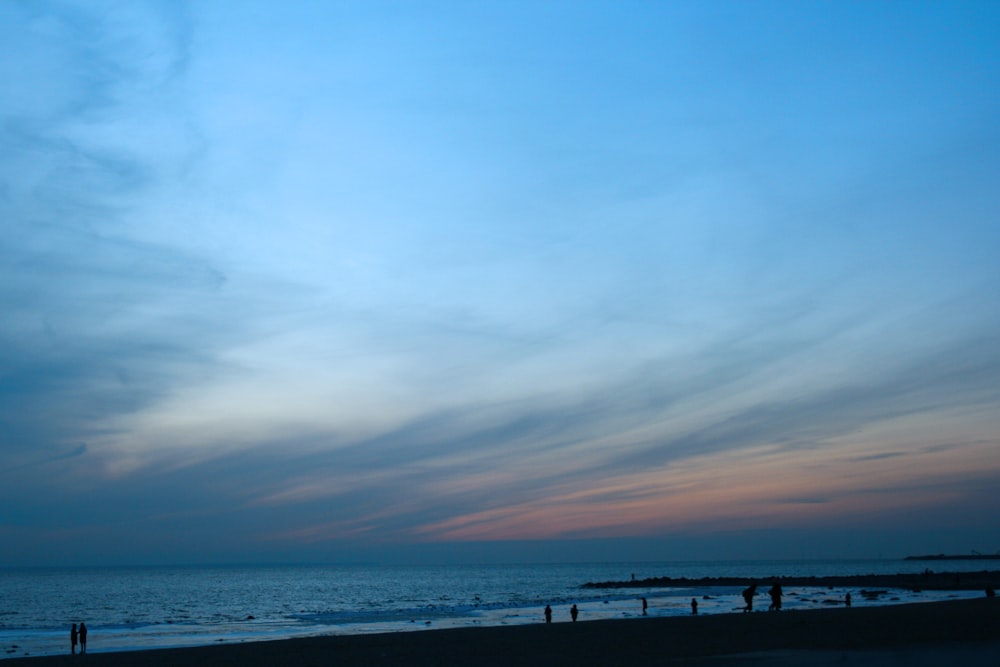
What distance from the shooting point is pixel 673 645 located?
2838 cm

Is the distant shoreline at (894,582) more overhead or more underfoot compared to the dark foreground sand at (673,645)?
more underfoot

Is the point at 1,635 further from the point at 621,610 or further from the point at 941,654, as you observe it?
the point at 941,654

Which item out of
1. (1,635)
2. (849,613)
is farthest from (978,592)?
(1,635)

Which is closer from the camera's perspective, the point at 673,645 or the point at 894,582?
the point at 673,645

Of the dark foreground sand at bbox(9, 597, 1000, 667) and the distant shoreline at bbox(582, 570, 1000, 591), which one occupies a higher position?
the dark foreground sand at bbox(9, 597, 1000, 667)

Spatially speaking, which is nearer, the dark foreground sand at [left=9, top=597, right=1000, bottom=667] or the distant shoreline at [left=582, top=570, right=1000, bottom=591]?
the dark foreground sand at [left=9, top=597, right=1000, bottom=667]

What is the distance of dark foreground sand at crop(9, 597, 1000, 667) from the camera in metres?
23.6

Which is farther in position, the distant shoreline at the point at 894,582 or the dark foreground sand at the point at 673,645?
the distant shoreline at the point at 894,582

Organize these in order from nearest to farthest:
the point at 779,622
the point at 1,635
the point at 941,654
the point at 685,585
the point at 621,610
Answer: the point at 941,654 → the point at 779,622 → the point at 1,635 → the point at 621,610 → the point at 685,585

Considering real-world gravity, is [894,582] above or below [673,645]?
below

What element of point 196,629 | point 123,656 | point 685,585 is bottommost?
point 685,585

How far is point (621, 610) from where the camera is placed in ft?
214

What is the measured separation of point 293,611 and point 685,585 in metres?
57.5

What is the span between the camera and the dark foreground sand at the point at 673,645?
23.6 meters
